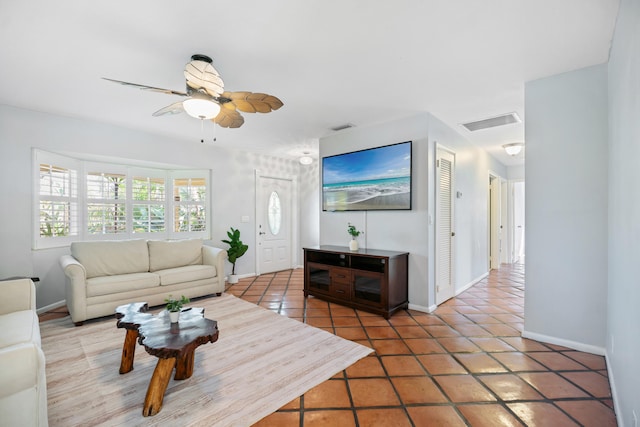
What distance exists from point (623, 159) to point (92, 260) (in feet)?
16.5

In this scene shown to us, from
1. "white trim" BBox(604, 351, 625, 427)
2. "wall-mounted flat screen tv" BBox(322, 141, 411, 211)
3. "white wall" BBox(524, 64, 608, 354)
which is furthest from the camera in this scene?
"wall-mounted flat screen tv" BBox(322, 141, 411, 211)

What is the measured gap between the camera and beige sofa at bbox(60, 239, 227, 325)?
3130 millimetres

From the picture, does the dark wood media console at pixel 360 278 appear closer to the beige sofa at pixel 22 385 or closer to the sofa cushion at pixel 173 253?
the sofa cushion at pixel 173 253

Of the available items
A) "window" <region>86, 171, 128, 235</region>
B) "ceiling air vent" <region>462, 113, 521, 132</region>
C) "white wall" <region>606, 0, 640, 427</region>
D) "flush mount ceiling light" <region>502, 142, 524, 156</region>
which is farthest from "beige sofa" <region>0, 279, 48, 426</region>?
"flush mount ceiling light" <region>502, 142, 524, 156</region>

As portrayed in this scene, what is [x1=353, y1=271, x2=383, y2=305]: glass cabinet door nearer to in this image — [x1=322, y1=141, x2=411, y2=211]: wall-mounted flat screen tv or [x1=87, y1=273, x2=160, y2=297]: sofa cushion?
[x1=322, y1=141, x2=411, y2=211]: wall-mounted flat screen tv

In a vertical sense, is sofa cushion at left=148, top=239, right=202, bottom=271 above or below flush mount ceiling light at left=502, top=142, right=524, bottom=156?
below

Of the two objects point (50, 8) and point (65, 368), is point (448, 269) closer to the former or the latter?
point (65, 368)

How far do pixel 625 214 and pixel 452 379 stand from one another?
150 centimetres

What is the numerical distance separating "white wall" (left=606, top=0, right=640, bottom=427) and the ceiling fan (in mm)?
2082

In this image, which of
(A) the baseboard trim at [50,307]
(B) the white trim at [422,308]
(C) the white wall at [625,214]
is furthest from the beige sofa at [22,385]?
(B) the white trim at [422,308]

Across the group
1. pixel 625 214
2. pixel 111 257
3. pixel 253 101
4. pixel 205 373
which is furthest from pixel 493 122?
pixel 111 257

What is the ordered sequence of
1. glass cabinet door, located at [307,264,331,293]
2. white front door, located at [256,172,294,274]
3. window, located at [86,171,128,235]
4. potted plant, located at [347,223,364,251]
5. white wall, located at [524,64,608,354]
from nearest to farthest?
white wall, located at [524,64,608,354], potted plant, located at [347,223,364,251], glass cabinet door, located at [307,264,331,293], window, located at [86,171,128,235], white front door, located at [256,172,294,274]

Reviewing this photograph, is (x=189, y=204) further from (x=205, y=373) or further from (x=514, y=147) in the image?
(x=514, y=147)

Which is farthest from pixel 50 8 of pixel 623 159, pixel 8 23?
pixel 623 159
